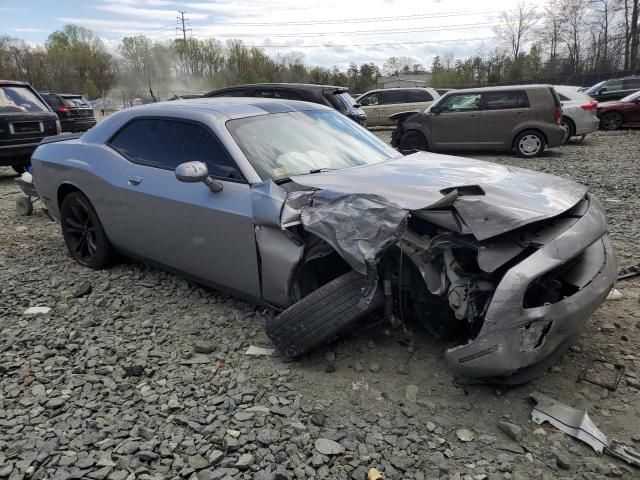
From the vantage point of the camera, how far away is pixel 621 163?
32.2 feet

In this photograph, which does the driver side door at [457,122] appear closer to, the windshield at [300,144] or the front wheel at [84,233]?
the windshield at [300,144]

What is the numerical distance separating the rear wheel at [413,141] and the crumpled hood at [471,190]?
29.3ft

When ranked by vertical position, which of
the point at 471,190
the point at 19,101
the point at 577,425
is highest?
the point at 19,101

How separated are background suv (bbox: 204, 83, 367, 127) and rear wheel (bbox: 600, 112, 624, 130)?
953 centimetres

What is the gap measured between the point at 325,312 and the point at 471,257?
85 cm

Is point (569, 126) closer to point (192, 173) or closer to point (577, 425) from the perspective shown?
point (577, 425)

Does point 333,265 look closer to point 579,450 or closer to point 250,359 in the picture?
point 250,359

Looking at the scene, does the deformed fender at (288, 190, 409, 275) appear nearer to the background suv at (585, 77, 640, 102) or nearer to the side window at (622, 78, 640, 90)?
the background suv at (585, 77, 640, 102)

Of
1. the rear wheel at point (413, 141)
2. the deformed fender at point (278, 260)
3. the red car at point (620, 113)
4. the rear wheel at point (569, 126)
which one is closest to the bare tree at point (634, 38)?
the red car at point (620, 113)

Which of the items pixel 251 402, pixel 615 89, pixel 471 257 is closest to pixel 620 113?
pixel 615 89

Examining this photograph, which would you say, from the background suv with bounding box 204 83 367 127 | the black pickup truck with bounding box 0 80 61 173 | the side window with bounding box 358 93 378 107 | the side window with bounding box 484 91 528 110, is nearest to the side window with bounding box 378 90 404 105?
the side window with bounding box 358 93 378 107

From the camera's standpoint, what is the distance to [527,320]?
2.34 meters

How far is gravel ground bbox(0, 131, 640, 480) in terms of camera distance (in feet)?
7.36

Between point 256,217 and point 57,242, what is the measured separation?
360 cm
